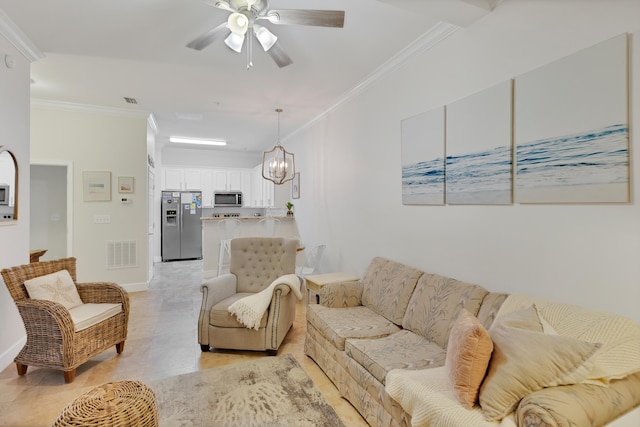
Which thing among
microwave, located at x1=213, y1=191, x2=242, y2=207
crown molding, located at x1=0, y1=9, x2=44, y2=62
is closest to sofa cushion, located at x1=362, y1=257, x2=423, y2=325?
crown molding, located at x1=0, y1=9, x2=44, y2=62

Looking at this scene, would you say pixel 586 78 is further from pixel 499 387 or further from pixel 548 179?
pixel 499 387

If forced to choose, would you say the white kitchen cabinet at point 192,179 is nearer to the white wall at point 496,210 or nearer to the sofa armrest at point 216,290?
the white wall at point 496,210

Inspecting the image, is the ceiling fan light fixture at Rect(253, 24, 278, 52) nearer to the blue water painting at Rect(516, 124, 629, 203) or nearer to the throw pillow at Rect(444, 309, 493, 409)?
the blue water painting at Rect(516, 124, 629, 203)

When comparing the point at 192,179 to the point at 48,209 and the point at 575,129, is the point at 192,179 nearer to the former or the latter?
the point at 48,209

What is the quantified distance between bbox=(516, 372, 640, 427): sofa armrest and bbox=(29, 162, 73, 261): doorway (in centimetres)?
640

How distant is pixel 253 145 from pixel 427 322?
6.37 meters

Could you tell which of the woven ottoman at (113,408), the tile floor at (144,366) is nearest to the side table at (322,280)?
the tile floor at (144,366)

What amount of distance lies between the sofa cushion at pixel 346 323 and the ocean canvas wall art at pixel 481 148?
1.10 metres

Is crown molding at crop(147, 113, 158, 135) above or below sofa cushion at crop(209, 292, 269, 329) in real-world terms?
above

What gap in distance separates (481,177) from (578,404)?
1.45 metres

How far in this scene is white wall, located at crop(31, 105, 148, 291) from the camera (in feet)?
14.8

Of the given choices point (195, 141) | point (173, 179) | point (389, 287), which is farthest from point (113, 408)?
point (173, 179)

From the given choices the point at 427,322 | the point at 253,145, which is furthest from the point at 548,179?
the point at 253,145

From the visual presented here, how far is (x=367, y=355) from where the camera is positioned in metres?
1.96
